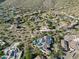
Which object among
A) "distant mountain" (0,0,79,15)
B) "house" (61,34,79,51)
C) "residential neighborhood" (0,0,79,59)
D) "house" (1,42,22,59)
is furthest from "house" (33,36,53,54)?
"distant mountain" (0,0,79,15)

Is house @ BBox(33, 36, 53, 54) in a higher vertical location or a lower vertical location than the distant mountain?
lower

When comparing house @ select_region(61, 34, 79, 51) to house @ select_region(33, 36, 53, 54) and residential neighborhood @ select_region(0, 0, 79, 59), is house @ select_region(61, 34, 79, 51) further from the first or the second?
house @ select_region(33, 36, 53, 54)

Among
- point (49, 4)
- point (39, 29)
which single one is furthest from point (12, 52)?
point (49, 4)

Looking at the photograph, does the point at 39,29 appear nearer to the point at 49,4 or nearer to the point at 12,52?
the point at 12,52

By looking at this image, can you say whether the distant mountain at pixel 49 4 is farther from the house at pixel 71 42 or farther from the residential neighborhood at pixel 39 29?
the house at pixel 71 42

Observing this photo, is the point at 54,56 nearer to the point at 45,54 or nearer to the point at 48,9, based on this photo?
the point at 45,54

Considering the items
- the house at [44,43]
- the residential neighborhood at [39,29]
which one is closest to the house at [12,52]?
the residential neighborhood at [39,29]

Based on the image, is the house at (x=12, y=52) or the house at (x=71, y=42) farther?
the house at (x=71, y=42)

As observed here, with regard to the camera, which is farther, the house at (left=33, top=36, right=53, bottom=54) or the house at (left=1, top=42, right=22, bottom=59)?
the house at (left=33, top=36, right=53, bottom=54)
